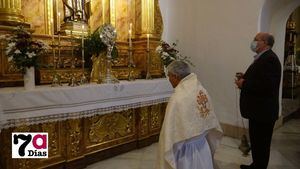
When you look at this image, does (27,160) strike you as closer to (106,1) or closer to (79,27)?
(79,27)

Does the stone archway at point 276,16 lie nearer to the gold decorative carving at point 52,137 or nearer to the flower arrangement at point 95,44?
the flower arrangement at point 95,44

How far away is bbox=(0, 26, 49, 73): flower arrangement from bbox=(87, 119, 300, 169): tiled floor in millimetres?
1641

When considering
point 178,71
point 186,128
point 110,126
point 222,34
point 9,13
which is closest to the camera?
point 186,128

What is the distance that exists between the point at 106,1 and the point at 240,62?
109 inches

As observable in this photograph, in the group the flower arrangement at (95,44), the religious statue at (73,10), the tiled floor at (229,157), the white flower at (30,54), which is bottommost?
the tiled floor at (229,157)

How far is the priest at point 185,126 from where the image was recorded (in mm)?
2189

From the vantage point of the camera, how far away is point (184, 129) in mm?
2178

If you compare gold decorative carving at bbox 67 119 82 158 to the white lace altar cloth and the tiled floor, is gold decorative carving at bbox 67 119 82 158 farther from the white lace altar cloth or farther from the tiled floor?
the tiled floor

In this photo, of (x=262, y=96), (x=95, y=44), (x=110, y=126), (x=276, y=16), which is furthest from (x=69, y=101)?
(x=276, y=16)

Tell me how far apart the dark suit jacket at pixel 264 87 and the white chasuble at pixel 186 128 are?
103 centimetres

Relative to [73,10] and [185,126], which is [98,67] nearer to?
[73,10]

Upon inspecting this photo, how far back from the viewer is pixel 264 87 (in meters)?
3.24

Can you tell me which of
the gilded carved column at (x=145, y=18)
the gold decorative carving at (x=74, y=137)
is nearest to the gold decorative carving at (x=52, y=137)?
the gold decorative carving at (x=74, y=137)

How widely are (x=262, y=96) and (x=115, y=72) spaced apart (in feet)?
8.40
